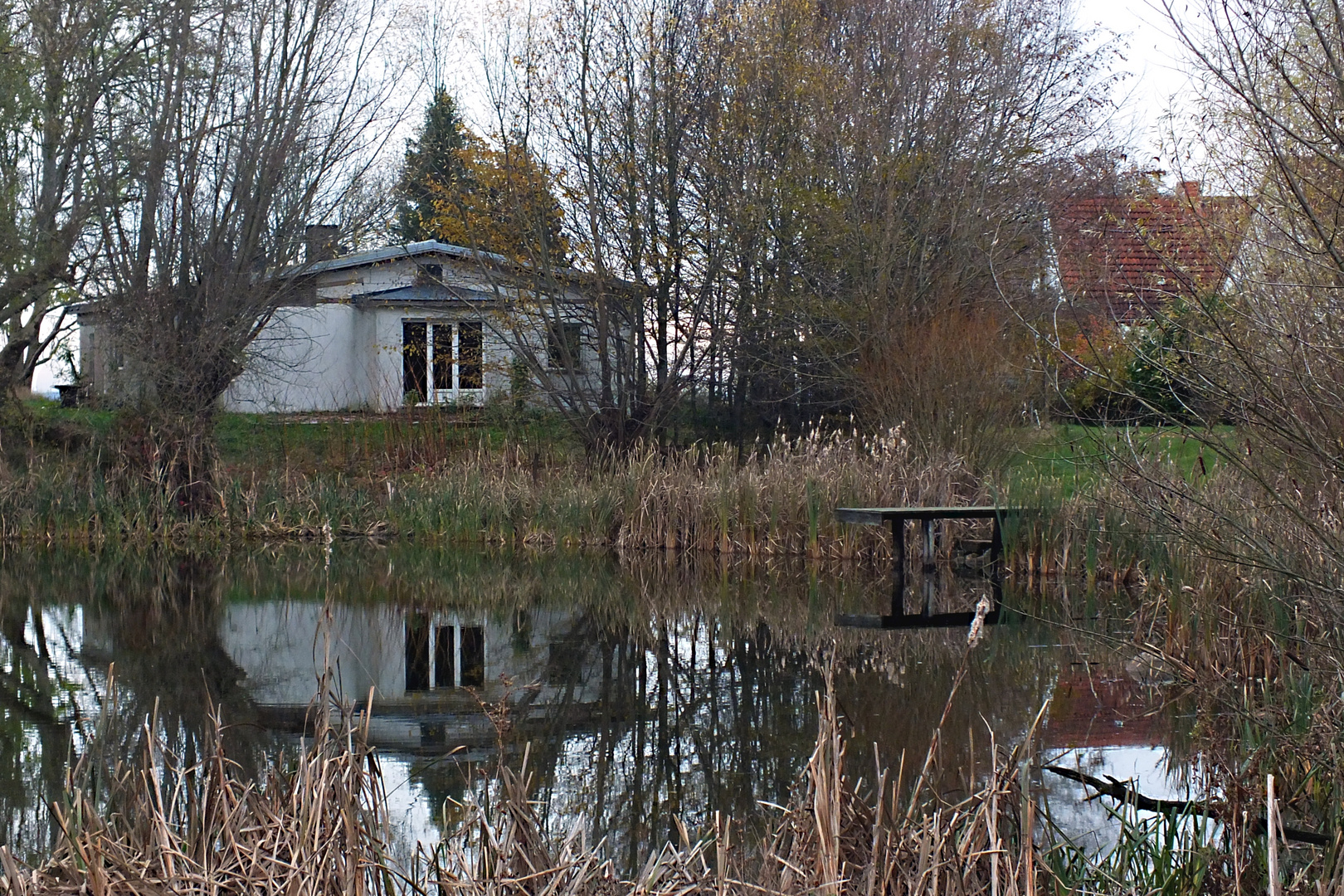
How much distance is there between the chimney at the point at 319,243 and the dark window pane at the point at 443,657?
862cm

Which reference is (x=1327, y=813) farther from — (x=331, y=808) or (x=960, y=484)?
(x=960, y=484)

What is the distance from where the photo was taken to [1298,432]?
130 inches

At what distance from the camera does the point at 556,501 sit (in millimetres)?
14406

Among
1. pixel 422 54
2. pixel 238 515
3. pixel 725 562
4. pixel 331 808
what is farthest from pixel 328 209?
pixel 331 808

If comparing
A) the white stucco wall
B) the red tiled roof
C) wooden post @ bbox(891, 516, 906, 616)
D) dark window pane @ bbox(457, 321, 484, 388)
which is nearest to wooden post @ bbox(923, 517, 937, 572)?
wooden post @ bbox(891, 516, 906, 616)

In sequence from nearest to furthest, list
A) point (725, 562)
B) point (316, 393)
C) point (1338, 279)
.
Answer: point (1338, 279) < point (725, 562) < point (316, 393)

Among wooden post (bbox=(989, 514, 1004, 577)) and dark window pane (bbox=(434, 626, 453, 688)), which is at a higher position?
wooden post (bbox=(989, 514, 1004, 577))

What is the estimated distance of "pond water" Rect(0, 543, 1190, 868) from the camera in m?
4.85

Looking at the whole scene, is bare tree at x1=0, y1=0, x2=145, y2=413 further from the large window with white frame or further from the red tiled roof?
the red tiled roof

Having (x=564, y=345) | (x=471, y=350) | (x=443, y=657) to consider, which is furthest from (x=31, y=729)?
(x=471, y=350)

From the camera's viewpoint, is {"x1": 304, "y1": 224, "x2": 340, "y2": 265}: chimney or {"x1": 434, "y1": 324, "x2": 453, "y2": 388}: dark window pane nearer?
{"x1": 304, "y1": 224, "x2": 340, "y2": 265}: chimney

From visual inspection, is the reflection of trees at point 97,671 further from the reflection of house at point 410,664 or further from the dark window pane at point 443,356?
the dark window pane at point 443,356

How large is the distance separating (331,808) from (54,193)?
49.3 ft

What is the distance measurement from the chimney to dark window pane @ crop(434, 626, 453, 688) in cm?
862
